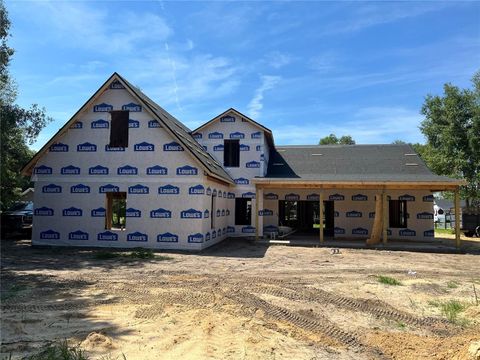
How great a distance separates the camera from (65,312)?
6543 millimetres

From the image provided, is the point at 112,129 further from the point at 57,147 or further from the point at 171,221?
the point at 171,221

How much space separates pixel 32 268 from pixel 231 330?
26.4 ft

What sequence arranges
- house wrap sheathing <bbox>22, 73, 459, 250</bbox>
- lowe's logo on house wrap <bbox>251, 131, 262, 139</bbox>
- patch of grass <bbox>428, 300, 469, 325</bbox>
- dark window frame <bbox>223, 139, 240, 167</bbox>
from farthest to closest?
dark window frame <bbox>223, 139, 240, 167</bbox>, lowe's logo on house wrap <bbox>251, 131, 262, 139</bbox>, house wrap sheathing <bbox>22, 73, 459, 250</bbox>, patch of grass <bbox>428, 300, 469, 325</bbox>

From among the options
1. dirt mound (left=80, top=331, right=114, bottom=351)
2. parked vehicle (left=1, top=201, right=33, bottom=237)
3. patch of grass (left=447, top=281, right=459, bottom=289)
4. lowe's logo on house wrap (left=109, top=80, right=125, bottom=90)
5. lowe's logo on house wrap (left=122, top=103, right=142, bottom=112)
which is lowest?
patch of grass (left=447, top=281, right=459, bottom=289)

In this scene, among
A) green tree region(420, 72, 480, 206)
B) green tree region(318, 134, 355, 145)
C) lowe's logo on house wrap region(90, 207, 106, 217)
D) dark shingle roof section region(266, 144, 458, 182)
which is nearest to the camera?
lowe's logo on house wrap region(90, 207, 106, 217)

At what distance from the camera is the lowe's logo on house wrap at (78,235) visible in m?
Result: 16.2

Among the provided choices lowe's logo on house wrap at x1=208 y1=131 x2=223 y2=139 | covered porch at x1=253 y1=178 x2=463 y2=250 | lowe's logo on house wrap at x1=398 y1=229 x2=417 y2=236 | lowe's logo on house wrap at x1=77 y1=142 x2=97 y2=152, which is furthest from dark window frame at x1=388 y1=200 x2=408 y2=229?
lowe's logo on house wrap at x1=77 y1=142 x2=97 y2=152

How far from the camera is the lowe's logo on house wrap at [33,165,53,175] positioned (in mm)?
16672

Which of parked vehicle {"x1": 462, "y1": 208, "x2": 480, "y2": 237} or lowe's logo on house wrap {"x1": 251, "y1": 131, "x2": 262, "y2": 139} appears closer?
lowe's logo on house wrap {"x1": 251, "y1": 131, "x2": 262, "y2": 139}

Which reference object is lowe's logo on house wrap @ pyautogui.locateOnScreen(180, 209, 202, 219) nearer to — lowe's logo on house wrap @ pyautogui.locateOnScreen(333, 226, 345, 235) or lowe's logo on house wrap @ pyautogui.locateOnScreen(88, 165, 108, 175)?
lowe's logo on house wrap @ pyautogui.locateOnScreen(88, 165, 108, 175)

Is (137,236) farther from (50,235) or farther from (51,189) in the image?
(51,189)

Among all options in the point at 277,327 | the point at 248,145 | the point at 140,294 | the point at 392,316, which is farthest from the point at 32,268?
the point at 248,145

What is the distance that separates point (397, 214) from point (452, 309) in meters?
14.9

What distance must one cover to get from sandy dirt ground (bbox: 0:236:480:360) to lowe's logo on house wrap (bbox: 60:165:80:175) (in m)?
4.92
